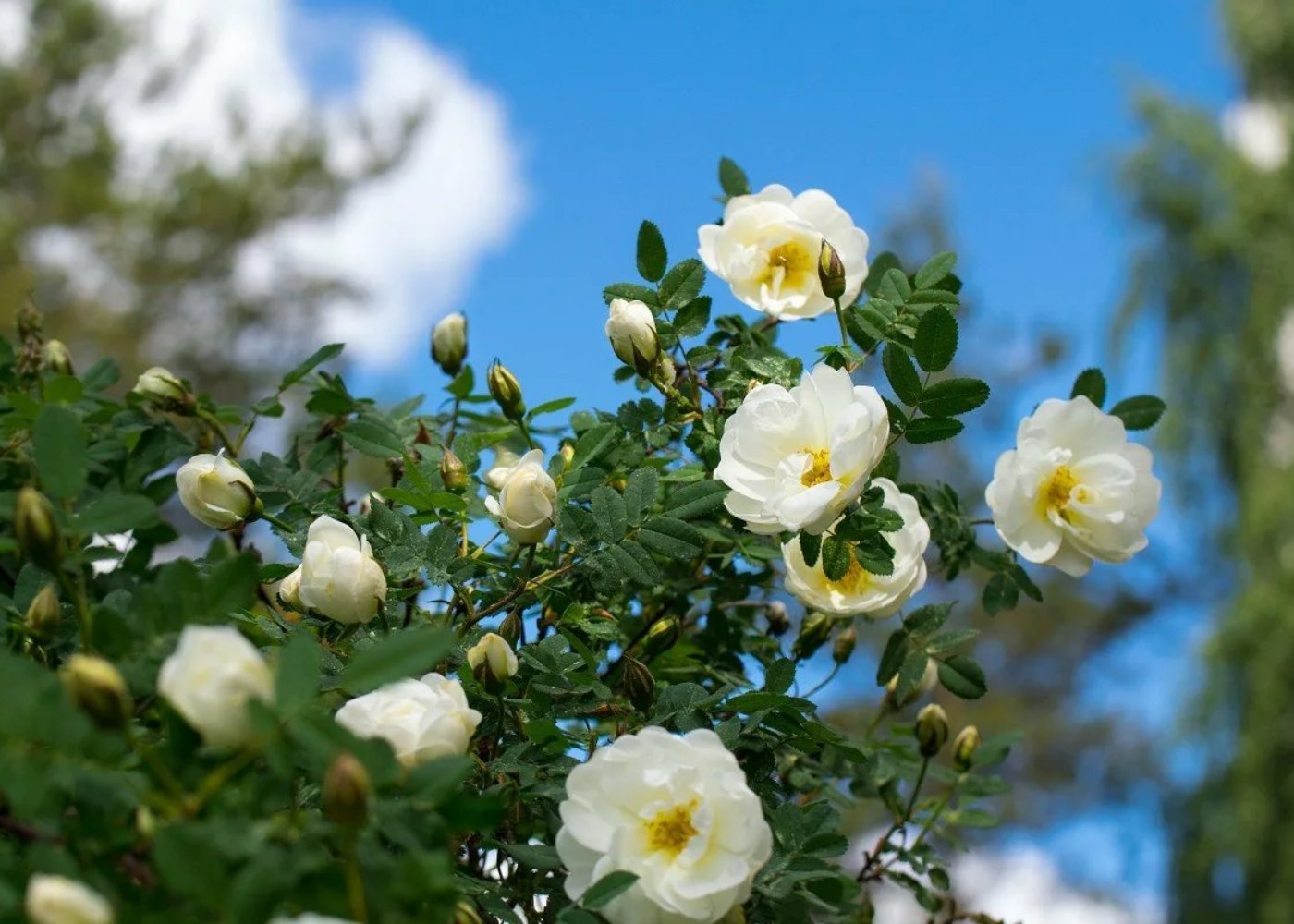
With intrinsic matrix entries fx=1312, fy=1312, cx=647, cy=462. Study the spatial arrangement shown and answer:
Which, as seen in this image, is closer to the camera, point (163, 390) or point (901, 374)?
point (901, 374)

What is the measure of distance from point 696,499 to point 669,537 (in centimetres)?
4

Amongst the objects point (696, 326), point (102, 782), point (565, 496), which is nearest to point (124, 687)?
point (102, 782)

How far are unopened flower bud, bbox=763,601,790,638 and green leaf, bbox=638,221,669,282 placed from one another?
0.29m

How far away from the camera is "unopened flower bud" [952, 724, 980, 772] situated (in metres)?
1.04

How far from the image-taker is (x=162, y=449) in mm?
1024

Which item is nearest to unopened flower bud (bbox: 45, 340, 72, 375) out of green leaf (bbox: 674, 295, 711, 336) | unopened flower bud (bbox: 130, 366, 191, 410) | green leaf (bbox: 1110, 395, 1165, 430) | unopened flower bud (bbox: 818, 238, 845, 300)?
unopened flower bud (bbox: 130, 366, 191, 410)

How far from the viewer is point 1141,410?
973mm

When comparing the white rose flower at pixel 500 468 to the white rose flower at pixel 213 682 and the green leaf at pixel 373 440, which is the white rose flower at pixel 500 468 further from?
the white rose flower at pixel 213 682

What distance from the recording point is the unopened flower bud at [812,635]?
934 millimetres

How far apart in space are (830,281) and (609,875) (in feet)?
1.44

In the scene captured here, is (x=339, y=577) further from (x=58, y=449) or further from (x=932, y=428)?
(x=932, y=428)

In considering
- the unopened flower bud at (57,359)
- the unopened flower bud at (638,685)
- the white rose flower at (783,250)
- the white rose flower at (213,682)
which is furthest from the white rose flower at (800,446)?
the unopened flower bud at (57,359)

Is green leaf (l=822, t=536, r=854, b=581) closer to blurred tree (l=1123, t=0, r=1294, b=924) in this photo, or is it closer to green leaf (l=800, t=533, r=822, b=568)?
green leaf (l=800, t=533, r=822, b=568)

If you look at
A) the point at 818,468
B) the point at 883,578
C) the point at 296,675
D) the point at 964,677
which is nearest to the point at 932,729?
the point at 964,677
